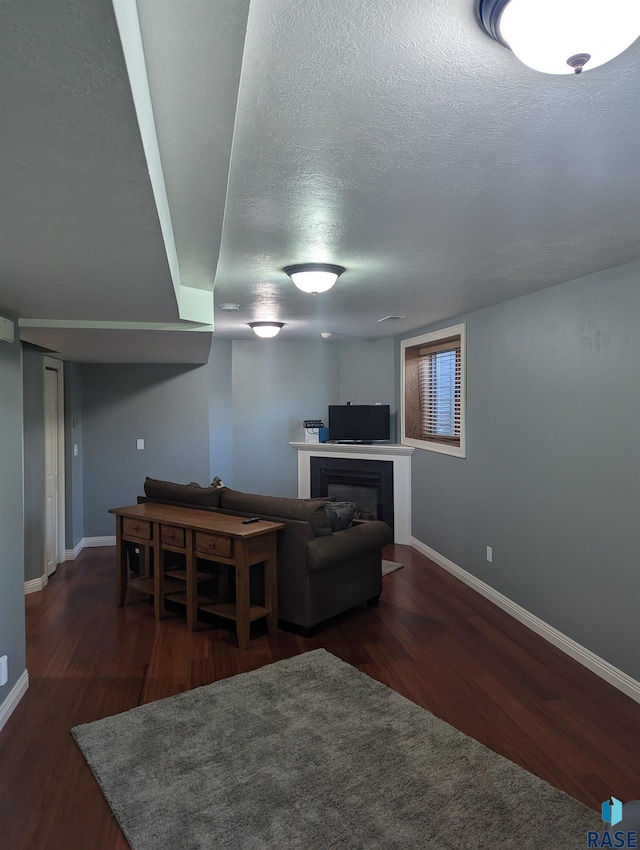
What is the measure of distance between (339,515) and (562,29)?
338cm

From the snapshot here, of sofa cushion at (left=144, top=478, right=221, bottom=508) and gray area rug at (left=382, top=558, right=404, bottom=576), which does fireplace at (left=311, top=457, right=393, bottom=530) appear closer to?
gray area rug at (left=382, top=558, right=404, bottom=576)

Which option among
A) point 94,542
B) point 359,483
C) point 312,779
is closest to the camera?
point 312,779

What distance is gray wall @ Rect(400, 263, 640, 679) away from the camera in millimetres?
3102

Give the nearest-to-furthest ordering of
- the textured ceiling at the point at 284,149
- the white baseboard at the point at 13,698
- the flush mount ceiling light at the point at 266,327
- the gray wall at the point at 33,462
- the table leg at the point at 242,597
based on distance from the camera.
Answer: the textured ceiling at the point at 284,149 < the white baseboard at the point at 13,698 < the table leg at the point at 242,597 < the gray wall at the point at 33,462 < the flush mount ceiling light at the point at 266,327

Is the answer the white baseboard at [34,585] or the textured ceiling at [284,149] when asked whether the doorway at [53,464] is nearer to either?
the white baseboard at [34,585]

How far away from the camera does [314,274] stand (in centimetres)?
317

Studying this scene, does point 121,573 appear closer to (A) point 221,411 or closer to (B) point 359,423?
(A) point 221,411

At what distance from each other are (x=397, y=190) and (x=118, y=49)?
1.48 meters

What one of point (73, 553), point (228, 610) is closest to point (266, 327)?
point (228, 610)

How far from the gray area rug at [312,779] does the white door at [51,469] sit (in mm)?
2915

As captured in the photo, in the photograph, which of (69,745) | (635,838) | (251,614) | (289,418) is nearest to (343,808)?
(635,838)

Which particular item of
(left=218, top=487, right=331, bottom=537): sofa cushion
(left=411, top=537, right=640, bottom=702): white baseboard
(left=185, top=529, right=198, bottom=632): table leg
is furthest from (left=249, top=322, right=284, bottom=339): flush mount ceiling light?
(left=411, top=537, right=640, bottom=702): white baseboard

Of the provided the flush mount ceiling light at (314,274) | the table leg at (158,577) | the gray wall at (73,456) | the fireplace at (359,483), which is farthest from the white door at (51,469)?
the flush mount ceiling light at (314,274)

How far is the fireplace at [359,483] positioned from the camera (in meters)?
6.44
